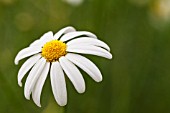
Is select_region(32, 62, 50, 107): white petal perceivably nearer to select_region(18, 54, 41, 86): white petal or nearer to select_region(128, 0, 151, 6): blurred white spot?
select_region(18, 54, 41, 86): white petal

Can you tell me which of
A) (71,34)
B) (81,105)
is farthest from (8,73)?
(71,34)

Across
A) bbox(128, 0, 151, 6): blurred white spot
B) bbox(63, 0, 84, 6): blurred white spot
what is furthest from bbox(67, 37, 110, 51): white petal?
bbox(128, 0, 151, 6): blurred white spot

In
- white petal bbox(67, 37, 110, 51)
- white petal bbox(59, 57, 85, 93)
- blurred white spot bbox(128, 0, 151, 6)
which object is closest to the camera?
white petal bbox(59, 57, 85, 93)

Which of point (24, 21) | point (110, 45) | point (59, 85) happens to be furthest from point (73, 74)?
point (24, 21)

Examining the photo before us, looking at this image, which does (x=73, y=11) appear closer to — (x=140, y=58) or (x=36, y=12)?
(x=36, y=12)

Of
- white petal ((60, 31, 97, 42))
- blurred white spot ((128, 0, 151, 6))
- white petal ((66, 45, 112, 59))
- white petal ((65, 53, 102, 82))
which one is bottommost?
white petal ((65, 53, 102, 82))

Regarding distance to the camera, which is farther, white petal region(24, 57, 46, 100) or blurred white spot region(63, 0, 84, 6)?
blurred white spot region(63, 0, 84, 6)

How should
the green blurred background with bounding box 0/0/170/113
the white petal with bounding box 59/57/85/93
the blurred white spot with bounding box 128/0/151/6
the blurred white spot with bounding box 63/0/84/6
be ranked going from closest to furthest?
the white petal with bounding box 59/57/85/93
the green blurred background with bounding box 0/0/170/113
the blurred white spot with bounding box 63/0/84/6
the blurred white spot with bounding box 128/0/151/6
